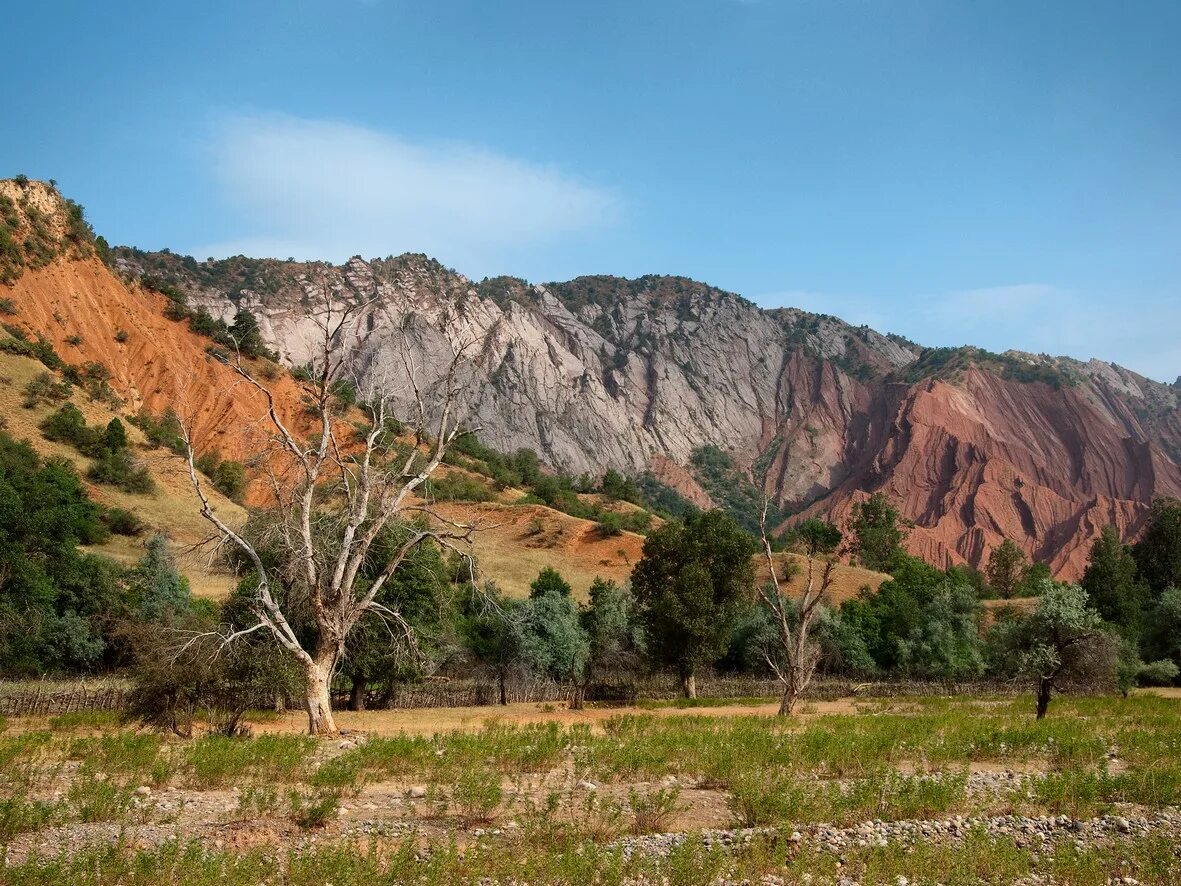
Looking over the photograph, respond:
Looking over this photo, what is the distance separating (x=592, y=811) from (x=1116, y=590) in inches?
2266

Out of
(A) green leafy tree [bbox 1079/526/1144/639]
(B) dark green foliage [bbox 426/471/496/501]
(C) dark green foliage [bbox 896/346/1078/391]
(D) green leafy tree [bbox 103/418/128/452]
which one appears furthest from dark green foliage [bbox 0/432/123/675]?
(C) dark green foliage [bbox 896/346/1078/391]

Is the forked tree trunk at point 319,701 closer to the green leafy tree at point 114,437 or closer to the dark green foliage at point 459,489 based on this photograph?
Result: the green leafy tree at point 114,437

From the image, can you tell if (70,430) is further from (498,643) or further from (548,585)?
(498,643)

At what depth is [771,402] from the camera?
7131 inches

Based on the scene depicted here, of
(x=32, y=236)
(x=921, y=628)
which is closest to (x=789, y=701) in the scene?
(x=921, y=628)

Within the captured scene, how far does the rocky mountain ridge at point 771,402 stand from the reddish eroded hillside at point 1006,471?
1.10 feet

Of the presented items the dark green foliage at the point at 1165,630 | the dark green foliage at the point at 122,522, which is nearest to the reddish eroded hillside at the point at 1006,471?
the dark green foliage at the point at 1165,630

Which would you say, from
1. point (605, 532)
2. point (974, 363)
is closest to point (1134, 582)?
point (605, 532)

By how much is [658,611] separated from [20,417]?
4537 cm

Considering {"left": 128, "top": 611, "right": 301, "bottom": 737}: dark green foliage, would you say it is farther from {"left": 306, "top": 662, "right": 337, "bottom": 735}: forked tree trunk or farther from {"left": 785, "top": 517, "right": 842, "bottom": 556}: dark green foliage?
{"left": 785, "top": 517, "right": 842, "bottom": 556}: dark green foliage

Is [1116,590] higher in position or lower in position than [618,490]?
lower

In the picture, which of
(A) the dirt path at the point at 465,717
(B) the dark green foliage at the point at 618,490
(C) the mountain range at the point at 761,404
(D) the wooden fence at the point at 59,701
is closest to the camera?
(A) the dirt path at the point at 465,717

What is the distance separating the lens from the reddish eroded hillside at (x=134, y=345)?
2928 inches

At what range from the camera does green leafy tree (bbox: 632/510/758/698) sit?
123 feet
